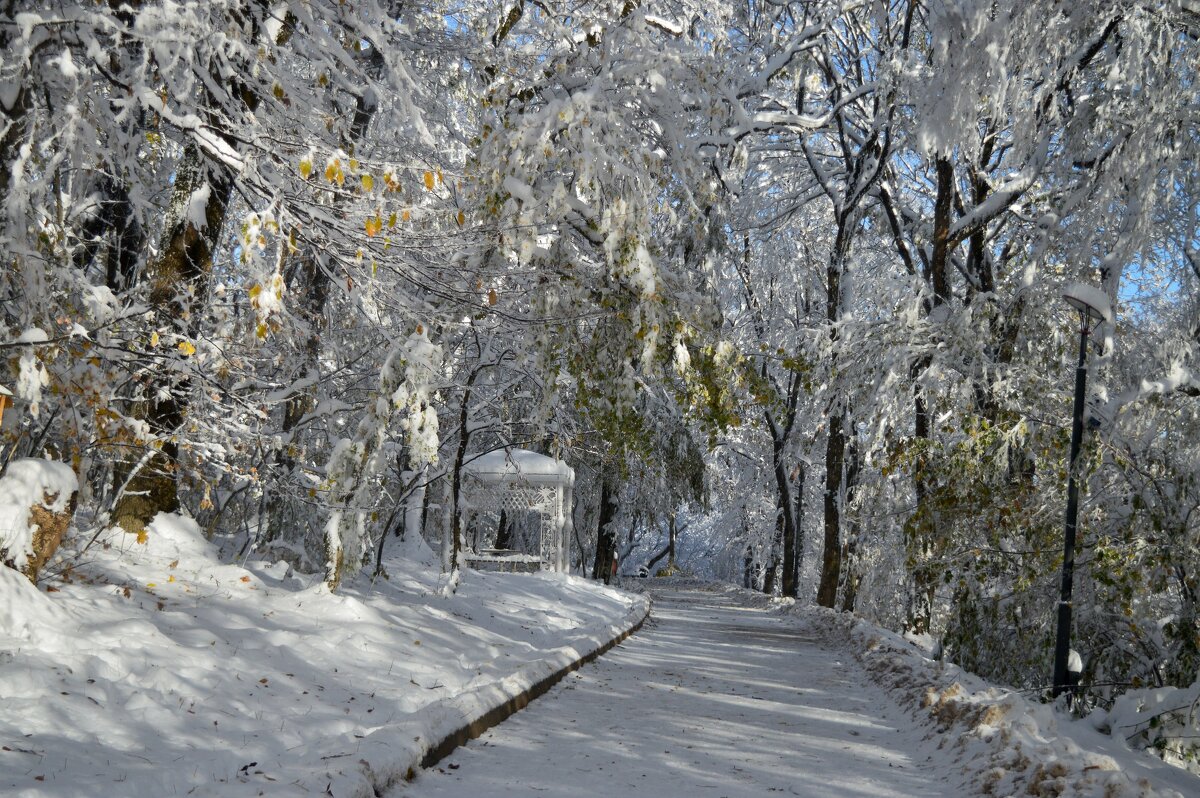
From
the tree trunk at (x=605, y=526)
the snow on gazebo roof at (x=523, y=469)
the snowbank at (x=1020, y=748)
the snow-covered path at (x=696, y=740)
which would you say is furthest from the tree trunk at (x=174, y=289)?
the tree trunk at (x=605, y=526)

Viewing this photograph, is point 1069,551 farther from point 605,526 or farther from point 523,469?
point 605,526

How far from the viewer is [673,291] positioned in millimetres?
11039

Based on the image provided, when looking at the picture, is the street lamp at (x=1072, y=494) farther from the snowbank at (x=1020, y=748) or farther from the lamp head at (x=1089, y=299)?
the snowbank at (x=1020, y=748)

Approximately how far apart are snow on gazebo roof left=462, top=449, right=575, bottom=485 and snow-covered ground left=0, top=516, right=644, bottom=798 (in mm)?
12272

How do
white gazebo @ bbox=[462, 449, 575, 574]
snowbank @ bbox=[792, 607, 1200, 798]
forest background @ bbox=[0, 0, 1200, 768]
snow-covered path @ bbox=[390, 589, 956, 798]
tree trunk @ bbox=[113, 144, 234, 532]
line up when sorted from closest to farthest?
snowbank @ bbox=[792, 607, 1200, 798], snow-covered path @ bbox=[390, 589, 956, 798], forest background @ bbox=[0, 0, 1200, 768], tree trunk @ bbox=[113, 144, 234, 532], white gazebo @ bbox=[462, 449, 575, 574]

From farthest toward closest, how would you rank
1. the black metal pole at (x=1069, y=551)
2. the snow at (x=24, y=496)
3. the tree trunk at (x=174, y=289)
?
the tree trunk at (x=174, y=289)
the black metal pole at (x=1069, y=551)
the snow at (x=24, y=496)

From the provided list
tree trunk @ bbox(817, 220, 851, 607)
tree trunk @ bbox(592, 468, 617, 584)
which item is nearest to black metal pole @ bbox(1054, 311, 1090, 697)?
tree trunk @ bbox(817, 220, 851, 607)

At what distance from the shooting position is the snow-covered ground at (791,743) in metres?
5.96

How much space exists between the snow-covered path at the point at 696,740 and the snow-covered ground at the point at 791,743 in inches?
0.7

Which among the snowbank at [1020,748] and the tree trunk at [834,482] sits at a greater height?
the tree trunk at [834,482]

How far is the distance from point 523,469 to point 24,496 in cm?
1829

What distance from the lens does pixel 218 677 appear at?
22.8 feet

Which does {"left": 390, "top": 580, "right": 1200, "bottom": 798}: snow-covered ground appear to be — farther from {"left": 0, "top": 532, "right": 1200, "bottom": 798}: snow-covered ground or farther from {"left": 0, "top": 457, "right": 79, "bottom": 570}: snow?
{"left": 0, "top": 457, "right": 79, "bottom": 570}: snow

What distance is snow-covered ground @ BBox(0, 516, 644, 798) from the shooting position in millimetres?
4941
